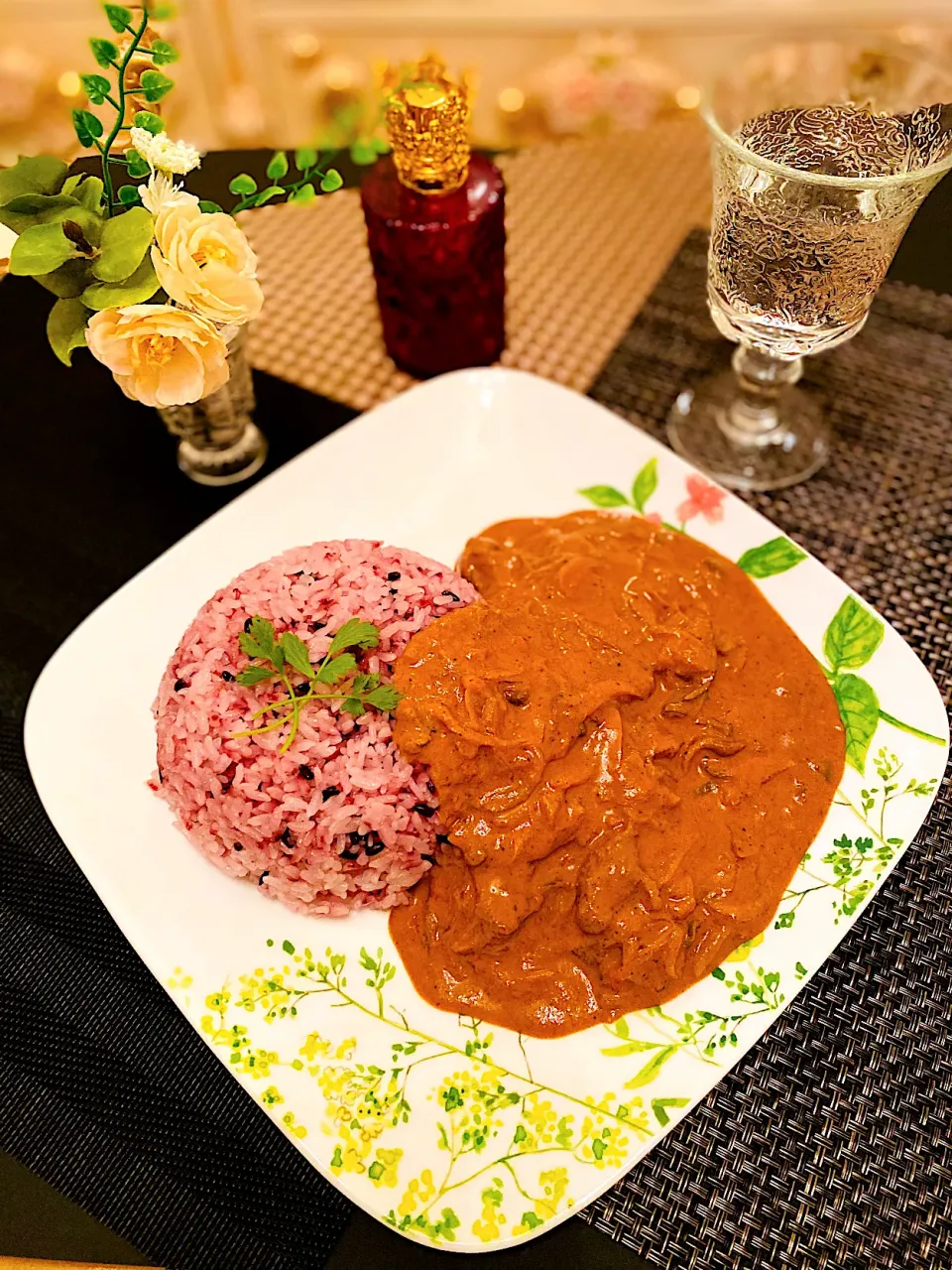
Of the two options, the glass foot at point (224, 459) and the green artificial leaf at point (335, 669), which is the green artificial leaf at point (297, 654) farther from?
the glass foot at point (224, 459)

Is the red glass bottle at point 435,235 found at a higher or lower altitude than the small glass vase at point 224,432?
higher

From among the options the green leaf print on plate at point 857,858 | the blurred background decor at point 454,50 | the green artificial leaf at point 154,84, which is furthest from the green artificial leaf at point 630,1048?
the blurred background decor at point 454,50

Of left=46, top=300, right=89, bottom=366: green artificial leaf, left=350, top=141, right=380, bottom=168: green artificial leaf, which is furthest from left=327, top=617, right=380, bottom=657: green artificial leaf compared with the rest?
left=350, top=141, right=380, bottom=168: green artificial leaf

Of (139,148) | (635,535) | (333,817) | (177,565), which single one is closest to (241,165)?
(139,148)

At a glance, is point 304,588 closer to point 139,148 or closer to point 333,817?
point 333,817

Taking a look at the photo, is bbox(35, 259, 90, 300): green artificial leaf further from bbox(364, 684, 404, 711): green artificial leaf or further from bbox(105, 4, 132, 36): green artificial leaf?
bbox(364, 684, 404, 711): green artificial leaf

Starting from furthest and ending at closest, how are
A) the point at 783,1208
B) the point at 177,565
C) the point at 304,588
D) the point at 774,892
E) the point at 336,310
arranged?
1. the point at 336,310
2. the point at 177,565
3. the point at 304,588
4. the point at 774,892
5. the point at 783,1208

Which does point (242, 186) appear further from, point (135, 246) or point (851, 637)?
point (851, 637)
